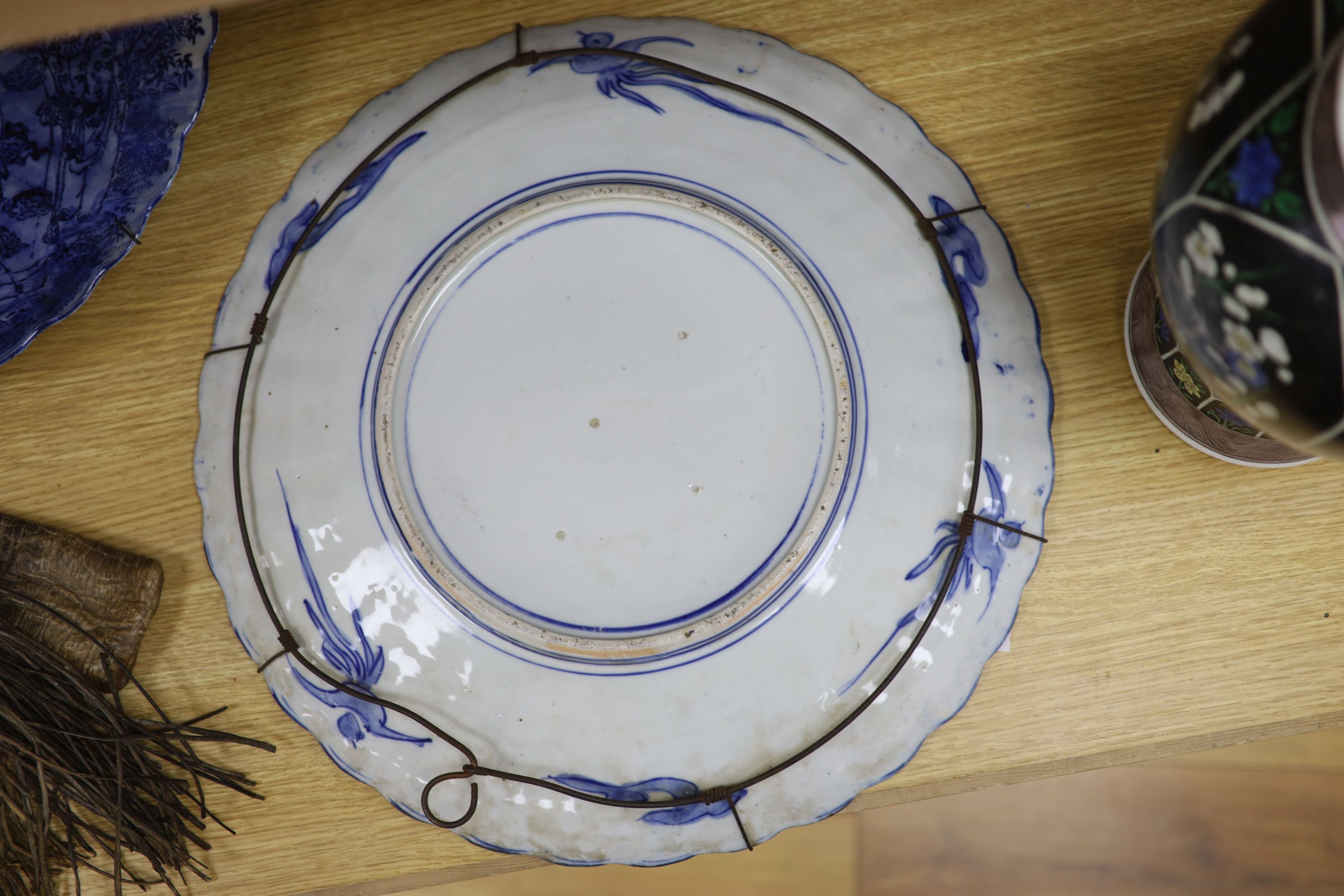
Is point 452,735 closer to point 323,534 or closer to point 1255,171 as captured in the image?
point 323,534

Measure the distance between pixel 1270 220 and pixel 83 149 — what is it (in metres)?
0.60

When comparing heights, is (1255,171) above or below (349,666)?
above

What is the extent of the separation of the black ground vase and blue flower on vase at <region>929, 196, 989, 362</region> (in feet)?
0.41

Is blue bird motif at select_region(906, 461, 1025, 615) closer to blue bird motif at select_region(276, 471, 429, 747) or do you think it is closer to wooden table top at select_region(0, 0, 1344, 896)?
wooden table top at select_region(0, 0, 1344, 896)

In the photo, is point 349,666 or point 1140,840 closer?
point 349,666

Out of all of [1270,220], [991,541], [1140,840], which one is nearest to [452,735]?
[991,541]

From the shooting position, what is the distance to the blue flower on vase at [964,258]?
45 centimetres

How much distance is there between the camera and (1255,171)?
0.29 metres

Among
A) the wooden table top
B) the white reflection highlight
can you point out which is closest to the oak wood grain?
the wooden table top

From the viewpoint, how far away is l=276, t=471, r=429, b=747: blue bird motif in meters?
0.46

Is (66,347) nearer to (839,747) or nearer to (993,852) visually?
(839,747)

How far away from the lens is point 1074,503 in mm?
505

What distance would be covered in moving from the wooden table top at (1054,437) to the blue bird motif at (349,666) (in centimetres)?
8

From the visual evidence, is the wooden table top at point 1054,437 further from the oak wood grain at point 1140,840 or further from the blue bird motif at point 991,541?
the oak wood grain at point 1140,840
